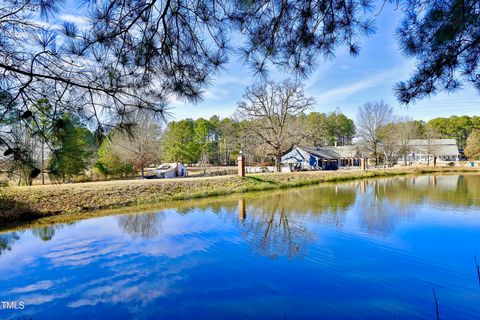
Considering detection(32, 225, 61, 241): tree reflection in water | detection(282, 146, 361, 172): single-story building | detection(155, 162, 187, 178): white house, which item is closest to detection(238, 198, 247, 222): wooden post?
detection(32, 225, 61, 241): tree reflection in water

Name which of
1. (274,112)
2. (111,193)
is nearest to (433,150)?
(274,112)

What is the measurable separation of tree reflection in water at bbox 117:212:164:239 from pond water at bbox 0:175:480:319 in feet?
0.18

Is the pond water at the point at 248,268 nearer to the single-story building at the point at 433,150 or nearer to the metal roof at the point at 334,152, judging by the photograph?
the metal roof at the point at 334,152

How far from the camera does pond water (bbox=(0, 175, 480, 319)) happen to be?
372 cm

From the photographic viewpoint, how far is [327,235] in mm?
6906

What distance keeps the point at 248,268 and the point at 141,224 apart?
4836 mm

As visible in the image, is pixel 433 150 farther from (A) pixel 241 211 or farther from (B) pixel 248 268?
(B) pixel 248 268

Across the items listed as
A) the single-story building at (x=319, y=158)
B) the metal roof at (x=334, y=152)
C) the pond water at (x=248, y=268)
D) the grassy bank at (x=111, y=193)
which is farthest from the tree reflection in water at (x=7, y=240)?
the metal roof at (x=334, y=152)

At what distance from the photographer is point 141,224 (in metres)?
8.60

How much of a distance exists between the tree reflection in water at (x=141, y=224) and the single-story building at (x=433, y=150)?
39.6 metres

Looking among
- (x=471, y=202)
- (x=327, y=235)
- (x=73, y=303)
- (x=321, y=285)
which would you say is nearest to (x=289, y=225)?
(x=327, y=235)

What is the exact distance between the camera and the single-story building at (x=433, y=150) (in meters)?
39.4

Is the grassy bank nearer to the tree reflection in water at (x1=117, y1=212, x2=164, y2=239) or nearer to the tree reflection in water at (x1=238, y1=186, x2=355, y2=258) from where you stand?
the tree reflection in water at (x1=117, y1=212, x2=164, y2=239)

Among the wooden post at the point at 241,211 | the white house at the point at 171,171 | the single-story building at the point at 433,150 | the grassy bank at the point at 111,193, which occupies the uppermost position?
the single-story building at the point at 433,150
